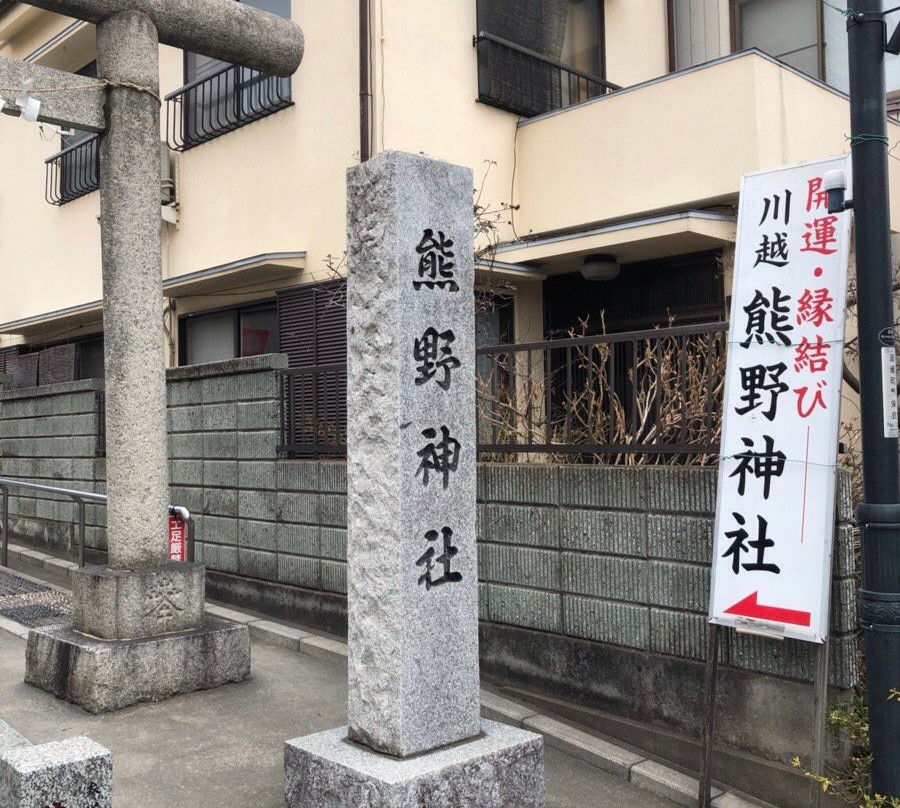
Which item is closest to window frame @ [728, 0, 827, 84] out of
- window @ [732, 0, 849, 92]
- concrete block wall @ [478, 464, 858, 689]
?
window @ [732, 0, 849, 92]

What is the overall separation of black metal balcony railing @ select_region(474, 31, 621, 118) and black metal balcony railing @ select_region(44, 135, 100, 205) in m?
6.83

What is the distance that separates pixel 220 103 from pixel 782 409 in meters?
9.61

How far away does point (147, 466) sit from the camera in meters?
7.27

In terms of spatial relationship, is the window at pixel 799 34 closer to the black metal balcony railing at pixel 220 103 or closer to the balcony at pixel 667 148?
the balcony at pixel 667 148

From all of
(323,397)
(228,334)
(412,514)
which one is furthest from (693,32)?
(412,514)

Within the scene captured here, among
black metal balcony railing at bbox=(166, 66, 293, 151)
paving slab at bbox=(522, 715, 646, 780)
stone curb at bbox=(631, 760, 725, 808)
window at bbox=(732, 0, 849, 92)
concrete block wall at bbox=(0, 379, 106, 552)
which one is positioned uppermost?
window at bbox=(732, 0, 849, 92)

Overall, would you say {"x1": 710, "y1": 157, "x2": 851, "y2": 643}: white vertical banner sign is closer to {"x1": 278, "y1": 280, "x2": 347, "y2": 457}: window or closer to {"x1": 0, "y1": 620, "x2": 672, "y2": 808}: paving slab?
{"x1": 0, "y1": 620, "x2": 672, "y2": 808}: paving slab

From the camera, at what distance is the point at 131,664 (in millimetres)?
6867

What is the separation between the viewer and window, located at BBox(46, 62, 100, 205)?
15094mm

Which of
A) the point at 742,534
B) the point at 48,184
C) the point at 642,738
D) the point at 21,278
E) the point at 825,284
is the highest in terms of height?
the point at 48,184

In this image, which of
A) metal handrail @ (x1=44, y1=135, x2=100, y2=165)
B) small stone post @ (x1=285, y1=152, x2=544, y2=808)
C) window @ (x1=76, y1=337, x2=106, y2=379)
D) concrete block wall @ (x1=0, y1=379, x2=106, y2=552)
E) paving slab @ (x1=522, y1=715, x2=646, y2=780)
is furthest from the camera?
window @ (x1=76, y1=337, x2=106, y2=379)

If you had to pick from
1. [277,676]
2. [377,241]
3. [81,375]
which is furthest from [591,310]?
[81,375]

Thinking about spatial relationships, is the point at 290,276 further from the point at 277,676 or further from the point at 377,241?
the point at 377,241

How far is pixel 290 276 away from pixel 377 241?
6.77 meters
